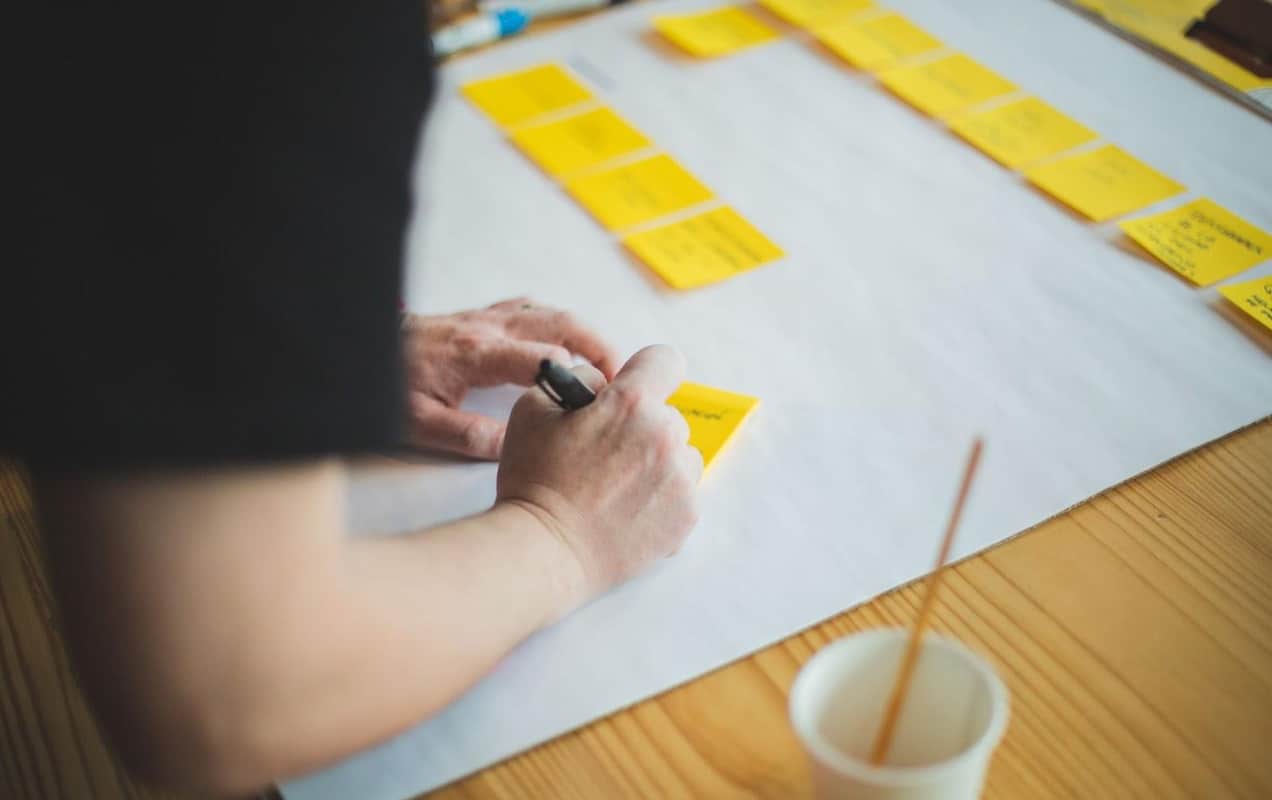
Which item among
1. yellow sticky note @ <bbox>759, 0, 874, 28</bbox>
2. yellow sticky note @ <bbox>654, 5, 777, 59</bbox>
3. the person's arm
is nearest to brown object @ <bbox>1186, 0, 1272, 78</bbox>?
yellow sticky note @ <bbox>759, 0, 874, 28</bbox>

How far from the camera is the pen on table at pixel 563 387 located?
0.72 m

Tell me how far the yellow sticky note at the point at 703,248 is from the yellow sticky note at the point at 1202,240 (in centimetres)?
30

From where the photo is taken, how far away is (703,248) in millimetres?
A: 978

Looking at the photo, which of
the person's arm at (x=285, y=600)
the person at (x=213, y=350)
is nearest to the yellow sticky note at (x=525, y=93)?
the person's arm at (x=285, y=600)

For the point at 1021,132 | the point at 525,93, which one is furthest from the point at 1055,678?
the point at 525,93

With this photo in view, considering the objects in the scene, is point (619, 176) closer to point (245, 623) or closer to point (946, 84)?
point (946, 84)

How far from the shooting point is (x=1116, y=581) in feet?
2.30

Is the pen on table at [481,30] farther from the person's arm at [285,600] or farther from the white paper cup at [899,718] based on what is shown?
the white paper cup at [899,718]

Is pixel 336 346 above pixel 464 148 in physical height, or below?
above

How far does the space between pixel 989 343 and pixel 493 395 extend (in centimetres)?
36

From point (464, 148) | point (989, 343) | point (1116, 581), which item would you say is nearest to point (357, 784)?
point (1116, 581)

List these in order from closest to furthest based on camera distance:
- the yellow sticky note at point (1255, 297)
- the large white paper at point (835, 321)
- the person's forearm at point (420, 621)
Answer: the person's forearm at point (420, 621) < the large white paper at point (835, 321) < the yellow sticky note at point (1255, 297)

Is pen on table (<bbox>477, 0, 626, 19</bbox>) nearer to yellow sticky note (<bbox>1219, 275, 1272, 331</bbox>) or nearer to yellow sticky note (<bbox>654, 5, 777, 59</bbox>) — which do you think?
yellow sticky note (<bbox>654, 5, 777, 59</bbox>)

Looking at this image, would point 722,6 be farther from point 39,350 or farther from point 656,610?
point 39,350
